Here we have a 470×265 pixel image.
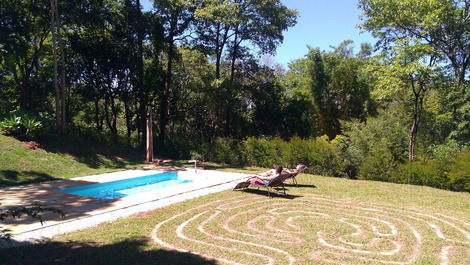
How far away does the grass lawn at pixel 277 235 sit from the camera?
478cm

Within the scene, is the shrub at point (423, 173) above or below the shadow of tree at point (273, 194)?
above

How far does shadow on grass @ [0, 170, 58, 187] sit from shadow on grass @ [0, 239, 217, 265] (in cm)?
697

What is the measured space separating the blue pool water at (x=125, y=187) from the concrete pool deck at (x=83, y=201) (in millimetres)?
426

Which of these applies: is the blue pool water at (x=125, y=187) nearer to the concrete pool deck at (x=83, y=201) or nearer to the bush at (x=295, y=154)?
the concrete pool deck at (x=83, y=201)

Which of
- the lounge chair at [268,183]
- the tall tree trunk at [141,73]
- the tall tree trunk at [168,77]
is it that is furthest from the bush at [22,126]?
the lounge chair at [268,183]

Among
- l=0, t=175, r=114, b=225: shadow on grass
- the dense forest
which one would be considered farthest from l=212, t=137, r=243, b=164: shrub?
l=0, t=175, r=114, b=225: shadow on grass

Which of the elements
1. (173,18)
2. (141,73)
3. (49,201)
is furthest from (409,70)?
(141,73)

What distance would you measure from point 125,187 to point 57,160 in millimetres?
4335

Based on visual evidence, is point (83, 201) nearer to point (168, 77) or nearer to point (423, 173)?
point (423, 173)

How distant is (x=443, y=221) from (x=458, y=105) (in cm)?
1128

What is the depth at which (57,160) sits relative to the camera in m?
14.0

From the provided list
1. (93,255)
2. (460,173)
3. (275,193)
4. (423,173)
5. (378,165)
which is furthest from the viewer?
(378,165)

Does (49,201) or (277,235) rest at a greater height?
(49,201)

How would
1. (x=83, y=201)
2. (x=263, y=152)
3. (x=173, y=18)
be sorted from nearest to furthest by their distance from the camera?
(x=83, y=201) < (x=263, y=152) < (x=173, y=18)
